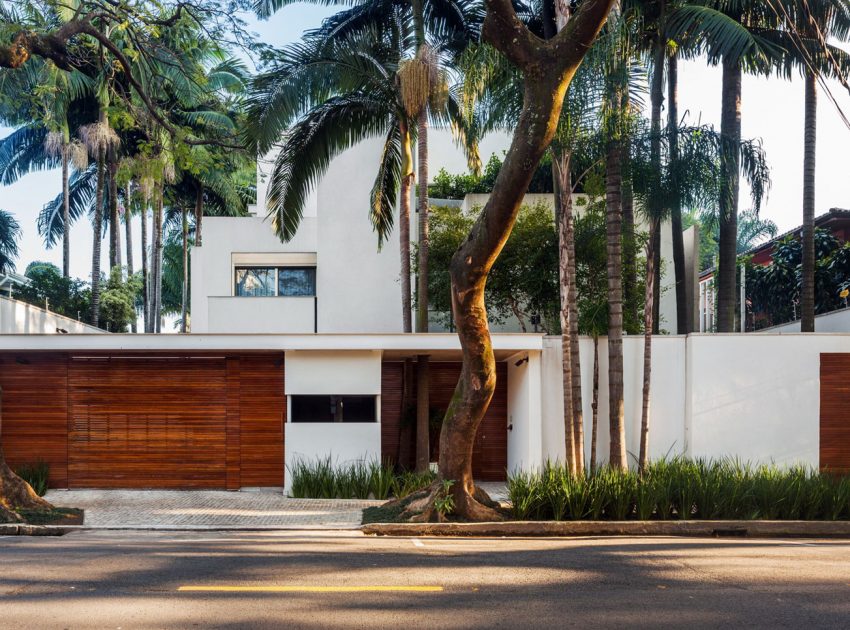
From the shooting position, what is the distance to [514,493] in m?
12.2

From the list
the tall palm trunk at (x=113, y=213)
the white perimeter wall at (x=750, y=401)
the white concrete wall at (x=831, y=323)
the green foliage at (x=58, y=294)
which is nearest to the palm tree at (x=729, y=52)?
the white concrete wall at (x=831, y=323)

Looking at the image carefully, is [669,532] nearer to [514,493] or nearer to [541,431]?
[514,493]

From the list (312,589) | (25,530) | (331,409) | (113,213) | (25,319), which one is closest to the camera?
(312,589)

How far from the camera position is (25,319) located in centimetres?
2028

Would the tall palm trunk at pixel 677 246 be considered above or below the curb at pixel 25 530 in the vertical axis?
above

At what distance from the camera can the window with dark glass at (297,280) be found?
24859mm

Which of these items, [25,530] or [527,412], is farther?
[527,412]

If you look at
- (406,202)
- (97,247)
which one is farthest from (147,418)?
(97,247)

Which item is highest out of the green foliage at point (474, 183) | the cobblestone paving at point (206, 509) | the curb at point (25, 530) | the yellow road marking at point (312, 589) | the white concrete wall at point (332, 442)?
the green foliage at point (474, 183)

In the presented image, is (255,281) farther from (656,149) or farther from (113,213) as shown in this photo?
(656,149)

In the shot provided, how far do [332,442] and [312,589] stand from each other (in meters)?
8.57

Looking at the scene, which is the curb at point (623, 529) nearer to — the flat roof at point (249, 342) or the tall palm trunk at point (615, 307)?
the tall palm trunk at point (615, 307)

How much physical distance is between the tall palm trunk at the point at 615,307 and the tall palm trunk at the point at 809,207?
279 inches

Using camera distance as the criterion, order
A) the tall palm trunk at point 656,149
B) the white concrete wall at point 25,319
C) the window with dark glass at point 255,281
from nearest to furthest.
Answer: the tall palm trunk at point 656,149 < the white concrete wall at point 25,319 < the window with dark glass at point 255,281
